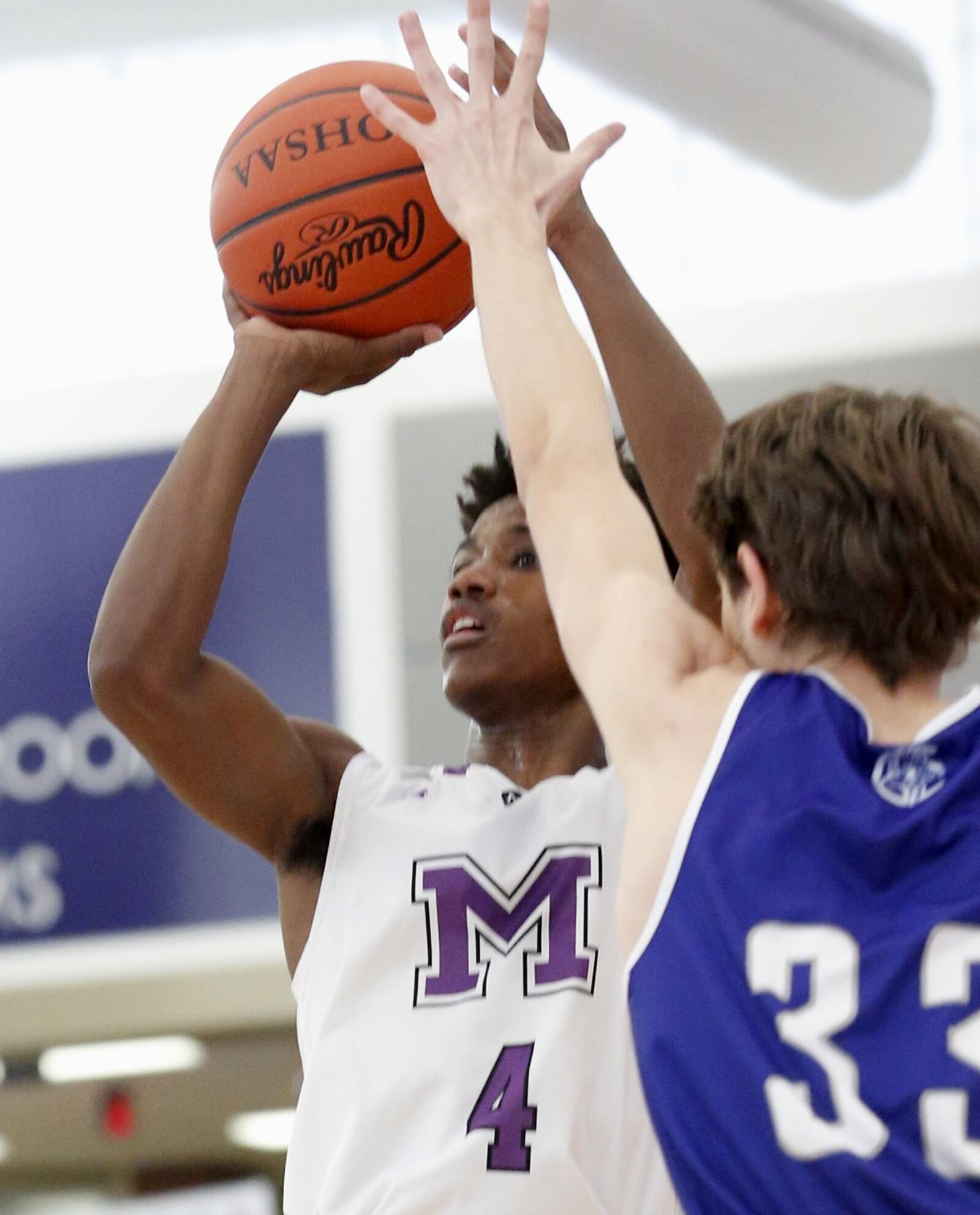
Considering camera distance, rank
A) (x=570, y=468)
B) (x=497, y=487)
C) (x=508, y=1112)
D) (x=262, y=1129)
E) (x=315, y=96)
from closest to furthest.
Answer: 1. (x=570, y=468)
2. (x=508, y=1112)
3. (x=315, y=96)
4. (x=497, y=487)
5. (x=262, y=1129)

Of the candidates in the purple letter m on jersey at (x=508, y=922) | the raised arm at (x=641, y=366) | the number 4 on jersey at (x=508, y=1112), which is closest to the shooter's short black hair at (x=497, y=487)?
the raised arm at (x=641, y=366)

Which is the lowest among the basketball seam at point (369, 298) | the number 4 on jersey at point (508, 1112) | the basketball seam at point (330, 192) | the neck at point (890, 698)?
the number 4 on jersey at point (508, 1112)

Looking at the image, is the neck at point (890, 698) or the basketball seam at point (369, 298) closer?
the neck at point (890, 698)

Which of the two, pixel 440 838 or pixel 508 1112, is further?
pixel 440 838

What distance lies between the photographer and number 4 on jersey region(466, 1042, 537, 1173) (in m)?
2.06

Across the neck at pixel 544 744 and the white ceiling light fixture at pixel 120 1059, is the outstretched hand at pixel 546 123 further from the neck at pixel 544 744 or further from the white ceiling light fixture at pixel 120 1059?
the white ceiling light fixture at pixel 120 1059

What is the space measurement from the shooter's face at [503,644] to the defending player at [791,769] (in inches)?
31.9

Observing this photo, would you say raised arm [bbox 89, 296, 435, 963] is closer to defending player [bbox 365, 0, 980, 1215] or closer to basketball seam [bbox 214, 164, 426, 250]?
basketball seam [bbox 214, 164, 426, 250]

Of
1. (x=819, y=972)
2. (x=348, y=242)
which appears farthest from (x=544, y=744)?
(x=819, y=972)

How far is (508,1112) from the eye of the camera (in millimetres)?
2092

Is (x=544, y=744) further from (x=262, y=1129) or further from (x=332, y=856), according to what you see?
(x=262, y=1129)

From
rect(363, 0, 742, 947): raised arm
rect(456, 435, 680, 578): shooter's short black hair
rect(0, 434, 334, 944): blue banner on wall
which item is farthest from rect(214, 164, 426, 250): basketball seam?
rect(0, 434, 334, 944): blue banner on wall

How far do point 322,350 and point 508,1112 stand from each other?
1027 mm

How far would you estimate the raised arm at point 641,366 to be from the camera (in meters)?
2.44
